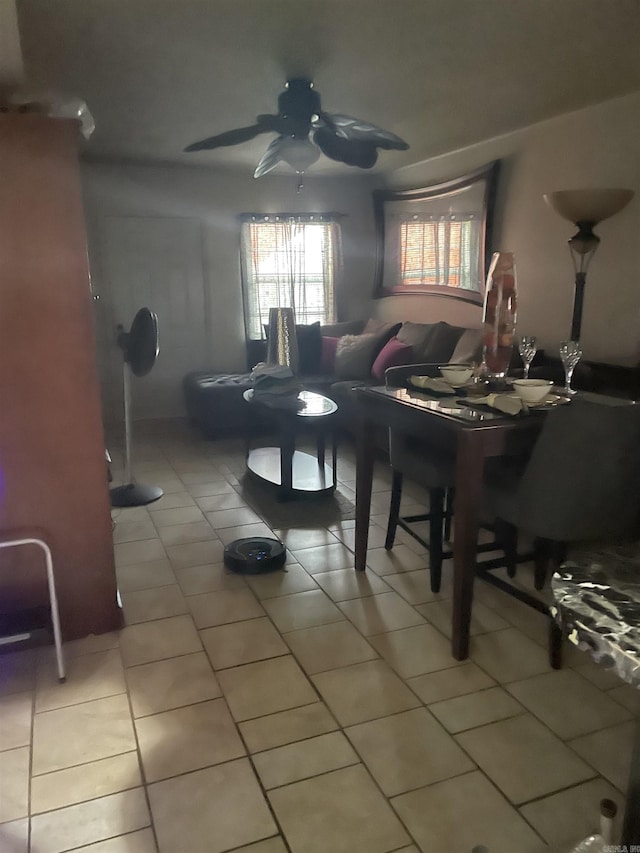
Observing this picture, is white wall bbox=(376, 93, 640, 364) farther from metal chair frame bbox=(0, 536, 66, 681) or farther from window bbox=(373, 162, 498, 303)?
metal chair frame bbox=(0, 536, 66, 681)

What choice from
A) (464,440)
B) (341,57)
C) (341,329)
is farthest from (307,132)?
(341,329)

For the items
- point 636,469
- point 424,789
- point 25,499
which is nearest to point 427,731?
point 424,789

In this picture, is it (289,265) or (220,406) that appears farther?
(289,265)

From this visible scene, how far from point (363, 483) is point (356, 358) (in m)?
2.81

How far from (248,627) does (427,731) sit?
845 mm

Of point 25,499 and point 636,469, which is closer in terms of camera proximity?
point 636,469

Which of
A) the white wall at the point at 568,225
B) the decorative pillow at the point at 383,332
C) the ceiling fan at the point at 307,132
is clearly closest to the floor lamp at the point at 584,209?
the white wall at the point at 568,225

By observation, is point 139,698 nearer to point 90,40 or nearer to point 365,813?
point 365,813

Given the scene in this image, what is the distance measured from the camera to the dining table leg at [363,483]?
269 centimetres

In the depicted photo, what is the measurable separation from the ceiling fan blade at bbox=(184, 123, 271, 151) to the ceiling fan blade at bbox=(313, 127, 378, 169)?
0.92 ft

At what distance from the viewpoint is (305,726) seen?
1.91m

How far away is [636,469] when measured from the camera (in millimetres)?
1945

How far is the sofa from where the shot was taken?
4809 mm

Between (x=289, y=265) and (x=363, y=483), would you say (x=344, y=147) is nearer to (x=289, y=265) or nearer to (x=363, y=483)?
(x=363, y=483)
